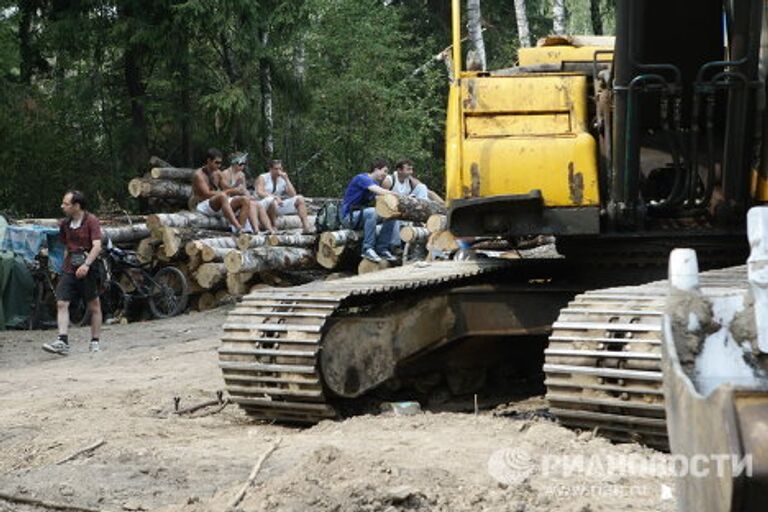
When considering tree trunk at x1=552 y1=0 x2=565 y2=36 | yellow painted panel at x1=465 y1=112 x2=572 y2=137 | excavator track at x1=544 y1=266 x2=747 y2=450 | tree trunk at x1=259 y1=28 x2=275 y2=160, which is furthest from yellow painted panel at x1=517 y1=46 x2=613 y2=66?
tree trunk at x1=552 y1=0 x2=565 y2=36

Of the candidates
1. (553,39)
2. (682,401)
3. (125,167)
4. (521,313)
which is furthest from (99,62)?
(682,401)

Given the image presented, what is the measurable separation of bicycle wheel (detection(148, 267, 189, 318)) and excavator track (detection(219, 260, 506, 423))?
8.36 meters

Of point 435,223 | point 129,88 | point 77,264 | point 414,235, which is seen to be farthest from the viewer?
point 129,88

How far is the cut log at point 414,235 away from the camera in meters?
16.4

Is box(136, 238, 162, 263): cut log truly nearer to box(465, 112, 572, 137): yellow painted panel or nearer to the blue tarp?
the blue tarp

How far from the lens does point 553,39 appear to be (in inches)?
360

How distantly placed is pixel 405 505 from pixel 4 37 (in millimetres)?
13652

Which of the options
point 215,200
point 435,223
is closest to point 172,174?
point 215,200

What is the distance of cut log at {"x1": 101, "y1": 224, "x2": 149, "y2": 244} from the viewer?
16.4 m

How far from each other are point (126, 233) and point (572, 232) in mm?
10294

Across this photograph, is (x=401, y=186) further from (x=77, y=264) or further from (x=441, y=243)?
(x=77, y=264)

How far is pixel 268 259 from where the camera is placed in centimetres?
1628

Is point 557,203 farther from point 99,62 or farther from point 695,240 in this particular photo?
point 99,62

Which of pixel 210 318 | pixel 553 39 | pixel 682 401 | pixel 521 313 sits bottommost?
pixel 210 318
